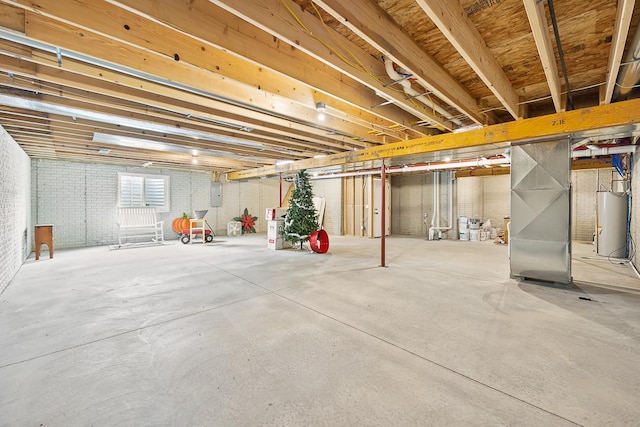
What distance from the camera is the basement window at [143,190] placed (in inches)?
327

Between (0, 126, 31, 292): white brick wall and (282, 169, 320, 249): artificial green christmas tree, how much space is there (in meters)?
4.83

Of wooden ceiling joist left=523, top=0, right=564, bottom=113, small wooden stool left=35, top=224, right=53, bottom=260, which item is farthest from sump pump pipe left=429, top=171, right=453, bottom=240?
small wooden stool left=35, top=224, right=53, bottom=260

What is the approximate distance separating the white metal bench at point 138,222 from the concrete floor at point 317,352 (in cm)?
412

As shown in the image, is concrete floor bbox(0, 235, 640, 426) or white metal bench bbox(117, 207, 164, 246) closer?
concrete floor bbox(0, 235, 640, 426)

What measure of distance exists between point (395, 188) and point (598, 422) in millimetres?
10209

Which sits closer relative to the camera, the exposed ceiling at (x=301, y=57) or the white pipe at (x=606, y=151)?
the exposed ceiling at (x=301, y=57)

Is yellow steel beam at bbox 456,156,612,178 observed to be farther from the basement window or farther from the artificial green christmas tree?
the basement window

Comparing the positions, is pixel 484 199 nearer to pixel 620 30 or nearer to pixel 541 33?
pixel 620 30

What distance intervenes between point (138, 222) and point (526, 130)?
9.63 meters

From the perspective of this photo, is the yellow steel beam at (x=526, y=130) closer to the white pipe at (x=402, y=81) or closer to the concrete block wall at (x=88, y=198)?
the white pipe at (x=402, y=81)

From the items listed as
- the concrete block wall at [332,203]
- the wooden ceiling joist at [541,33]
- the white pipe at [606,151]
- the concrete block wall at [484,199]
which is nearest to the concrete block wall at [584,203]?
the concrete block wall at [484,199]

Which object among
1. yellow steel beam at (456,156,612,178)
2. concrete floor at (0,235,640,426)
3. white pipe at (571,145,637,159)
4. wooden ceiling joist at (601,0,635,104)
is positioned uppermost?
yellow steel beam at (456,156,612,178)

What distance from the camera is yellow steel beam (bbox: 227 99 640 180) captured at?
124 inches

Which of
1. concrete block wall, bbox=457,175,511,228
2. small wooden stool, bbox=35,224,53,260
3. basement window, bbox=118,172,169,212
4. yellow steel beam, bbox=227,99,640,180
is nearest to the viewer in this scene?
yellow steel beam, bbox=227,99,640,180
